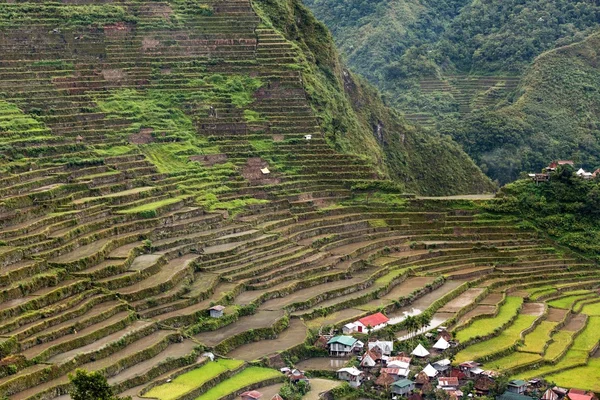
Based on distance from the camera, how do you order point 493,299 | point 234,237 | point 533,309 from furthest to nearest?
point 493,299 → point 533,309 → point 234,237

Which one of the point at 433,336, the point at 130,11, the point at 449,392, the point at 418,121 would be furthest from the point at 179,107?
the point at 418,121

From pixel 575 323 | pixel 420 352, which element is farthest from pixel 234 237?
pixel 575 323

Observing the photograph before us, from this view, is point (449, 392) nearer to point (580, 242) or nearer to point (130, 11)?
point (580, 242)

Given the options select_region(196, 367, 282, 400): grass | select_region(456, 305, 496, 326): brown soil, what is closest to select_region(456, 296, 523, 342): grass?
select_region(456, 305, 496, 326): brown soil

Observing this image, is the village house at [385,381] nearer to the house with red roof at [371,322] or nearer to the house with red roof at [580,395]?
the house with red roof at [371,322]

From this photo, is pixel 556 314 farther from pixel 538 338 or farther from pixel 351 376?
pixel 351 376

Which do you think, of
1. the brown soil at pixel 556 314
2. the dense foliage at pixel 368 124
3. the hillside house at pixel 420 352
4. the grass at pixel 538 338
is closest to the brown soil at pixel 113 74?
the dense foliage at pixel 368 124

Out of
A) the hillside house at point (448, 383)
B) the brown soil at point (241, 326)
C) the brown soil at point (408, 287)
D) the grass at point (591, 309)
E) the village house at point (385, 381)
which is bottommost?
the grass at point (591, 309)
